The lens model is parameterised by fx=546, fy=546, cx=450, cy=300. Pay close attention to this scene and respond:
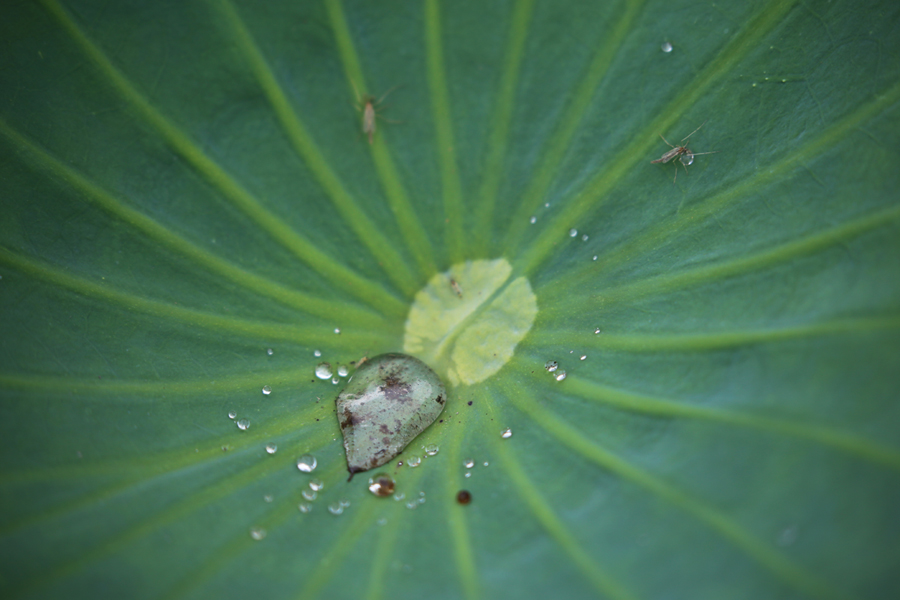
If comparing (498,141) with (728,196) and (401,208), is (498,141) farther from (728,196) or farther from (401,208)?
(728,196)

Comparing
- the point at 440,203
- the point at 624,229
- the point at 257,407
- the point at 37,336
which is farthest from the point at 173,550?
the point at 624,229

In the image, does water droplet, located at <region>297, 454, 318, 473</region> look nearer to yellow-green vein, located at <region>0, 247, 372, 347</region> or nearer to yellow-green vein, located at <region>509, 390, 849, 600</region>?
yellow-green vein, located at <region>0, 247, 372, 347</region>

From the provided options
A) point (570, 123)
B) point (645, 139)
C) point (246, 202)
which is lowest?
point (645, 139)

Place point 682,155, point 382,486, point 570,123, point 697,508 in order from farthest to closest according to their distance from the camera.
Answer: point 570,123 < point 682,155 < point 382,486 < point 697,508

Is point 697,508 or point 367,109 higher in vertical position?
point 367,109

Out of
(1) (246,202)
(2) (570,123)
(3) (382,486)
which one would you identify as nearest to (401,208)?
(1) (246,202)

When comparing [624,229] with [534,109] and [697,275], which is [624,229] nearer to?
[697,275]

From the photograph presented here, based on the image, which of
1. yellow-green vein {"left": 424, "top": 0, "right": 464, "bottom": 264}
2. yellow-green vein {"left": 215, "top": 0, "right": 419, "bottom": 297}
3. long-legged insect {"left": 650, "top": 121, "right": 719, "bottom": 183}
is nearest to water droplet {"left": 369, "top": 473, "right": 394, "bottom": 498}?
yellow-green vein {"left": 215, "top": 0, "right": 419, "bottom": 297}
